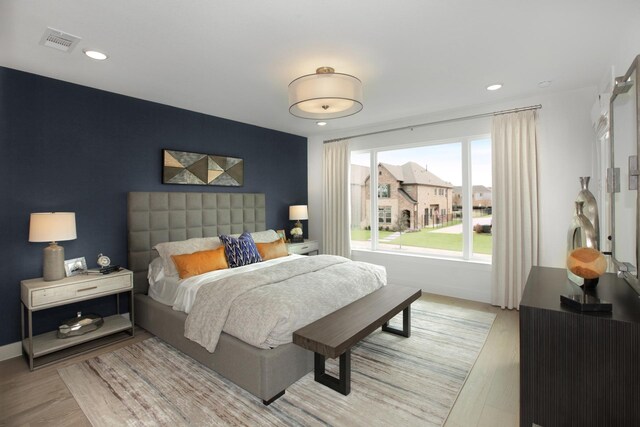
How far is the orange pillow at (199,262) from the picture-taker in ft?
10.6

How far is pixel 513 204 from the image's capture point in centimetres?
387

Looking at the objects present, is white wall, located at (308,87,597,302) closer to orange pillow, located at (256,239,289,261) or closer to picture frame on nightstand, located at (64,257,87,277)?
orange pillow, located at (256,239,289,261)

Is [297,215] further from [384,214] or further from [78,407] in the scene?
[78,407]

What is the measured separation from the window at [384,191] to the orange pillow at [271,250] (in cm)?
204

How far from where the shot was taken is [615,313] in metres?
1.48

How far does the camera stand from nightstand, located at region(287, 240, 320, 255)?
5.11 meters

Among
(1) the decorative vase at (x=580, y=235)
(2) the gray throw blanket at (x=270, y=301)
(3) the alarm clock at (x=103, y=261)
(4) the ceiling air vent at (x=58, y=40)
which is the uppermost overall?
(4) the ceiling air vent at (x=58, y=40)

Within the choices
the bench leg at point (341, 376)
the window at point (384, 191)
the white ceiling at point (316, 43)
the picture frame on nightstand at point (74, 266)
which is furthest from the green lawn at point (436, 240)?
the picture frame on nightstand at point (74, 266)

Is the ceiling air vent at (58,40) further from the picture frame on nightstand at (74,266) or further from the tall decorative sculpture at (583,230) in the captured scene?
the tall decorative sculpture at (583,230)

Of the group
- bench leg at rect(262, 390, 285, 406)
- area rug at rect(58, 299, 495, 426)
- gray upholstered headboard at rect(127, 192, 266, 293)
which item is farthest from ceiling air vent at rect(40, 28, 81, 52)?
bench leg at rect(262, 390, 285, 406)

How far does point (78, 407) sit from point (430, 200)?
4.65 m

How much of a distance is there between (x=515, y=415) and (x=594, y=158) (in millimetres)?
2932

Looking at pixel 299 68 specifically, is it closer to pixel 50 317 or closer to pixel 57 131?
pixel 57 131

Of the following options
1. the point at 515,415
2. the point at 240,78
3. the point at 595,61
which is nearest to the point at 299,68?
the point at 240,78
